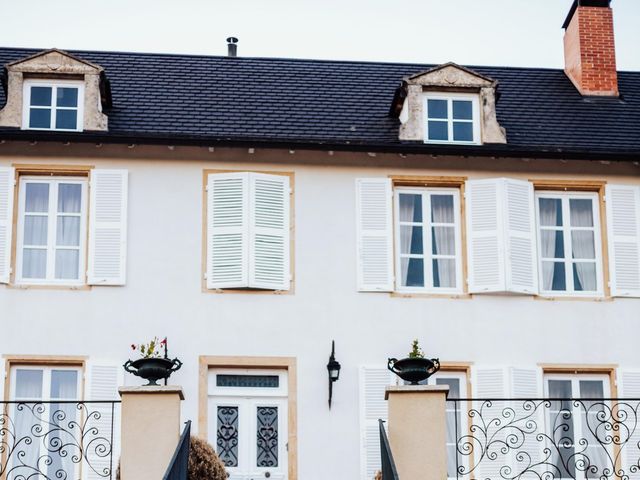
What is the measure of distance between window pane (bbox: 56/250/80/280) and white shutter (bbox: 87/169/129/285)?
285 millimetres

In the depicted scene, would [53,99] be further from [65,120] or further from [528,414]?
[528,414]

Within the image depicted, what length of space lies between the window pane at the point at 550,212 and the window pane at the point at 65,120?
643 cm

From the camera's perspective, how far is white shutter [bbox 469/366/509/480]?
773 inches

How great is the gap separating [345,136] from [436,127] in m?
1.30

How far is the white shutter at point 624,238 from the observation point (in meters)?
20.9

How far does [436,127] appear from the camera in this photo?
2131cm

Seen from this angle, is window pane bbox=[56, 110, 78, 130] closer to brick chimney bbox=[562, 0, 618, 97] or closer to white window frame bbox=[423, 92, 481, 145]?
white window frame bbox=[423, 92, 481, 145]

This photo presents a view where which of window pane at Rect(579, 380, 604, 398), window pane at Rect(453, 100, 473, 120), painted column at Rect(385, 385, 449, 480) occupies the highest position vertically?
window pane at Rect(453, 100, 473, 120)

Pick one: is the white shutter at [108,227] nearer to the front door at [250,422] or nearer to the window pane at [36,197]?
the window pane at [36,197]

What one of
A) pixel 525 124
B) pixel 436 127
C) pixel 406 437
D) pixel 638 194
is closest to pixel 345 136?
pixel 436 127

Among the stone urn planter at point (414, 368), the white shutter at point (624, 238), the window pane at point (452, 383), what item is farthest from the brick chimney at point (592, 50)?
the stone urn planter at point (414, 368)

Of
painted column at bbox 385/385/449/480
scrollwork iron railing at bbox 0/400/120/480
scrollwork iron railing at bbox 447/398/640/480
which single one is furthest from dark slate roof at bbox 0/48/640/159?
painted column at bbox 385/385/449/480

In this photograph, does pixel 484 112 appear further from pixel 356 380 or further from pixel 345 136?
pixel 356 380

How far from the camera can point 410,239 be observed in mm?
20906
